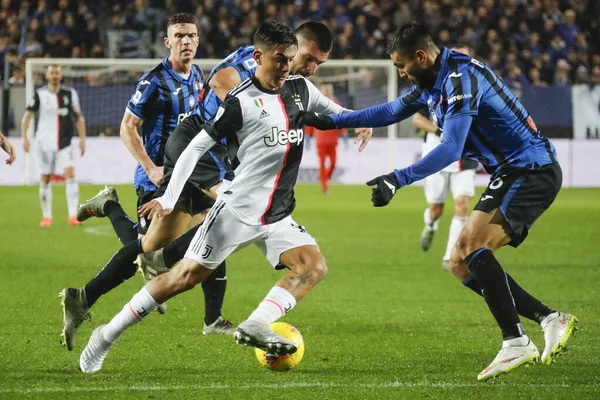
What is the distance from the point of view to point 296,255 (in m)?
5.75

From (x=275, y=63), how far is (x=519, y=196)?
1672 mm

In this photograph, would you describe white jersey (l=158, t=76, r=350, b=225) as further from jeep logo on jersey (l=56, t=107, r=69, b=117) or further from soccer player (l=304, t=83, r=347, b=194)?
soccer player (l=304, t=83, r=347, b=194)

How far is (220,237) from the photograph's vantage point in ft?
18.5

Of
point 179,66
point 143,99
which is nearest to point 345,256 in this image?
point 179,66

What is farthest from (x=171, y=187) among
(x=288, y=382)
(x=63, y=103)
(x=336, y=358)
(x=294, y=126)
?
(x=63, y=103)

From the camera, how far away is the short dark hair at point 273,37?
562 centimetres

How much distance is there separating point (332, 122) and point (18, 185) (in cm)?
1764

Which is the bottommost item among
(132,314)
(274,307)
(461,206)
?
(461,206)

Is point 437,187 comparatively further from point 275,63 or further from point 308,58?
point 275,63

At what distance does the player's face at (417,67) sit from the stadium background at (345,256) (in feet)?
5.65

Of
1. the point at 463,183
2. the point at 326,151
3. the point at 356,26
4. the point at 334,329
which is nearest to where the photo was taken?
the point at 334,329

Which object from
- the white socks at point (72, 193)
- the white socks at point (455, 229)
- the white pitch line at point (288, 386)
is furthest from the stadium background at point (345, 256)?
the white socks at point (72, 193)

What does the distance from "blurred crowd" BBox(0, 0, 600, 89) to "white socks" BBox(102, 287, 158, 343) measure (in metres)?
20.1

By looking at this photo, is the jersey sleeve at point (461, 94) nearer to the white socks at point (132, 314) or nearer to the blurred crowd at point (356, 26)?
the white socks at point (132, 314)
